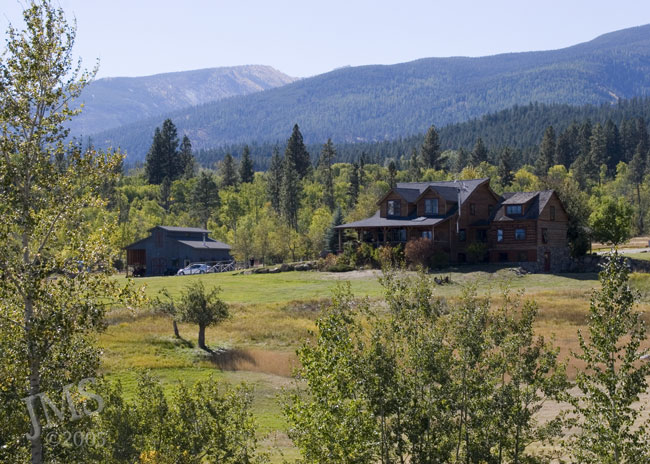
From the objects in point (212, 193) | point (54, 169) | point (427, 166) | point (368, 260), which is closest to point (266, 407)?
point (54, 169)

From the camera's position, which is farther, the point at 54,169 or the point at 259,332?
the point at 259,332

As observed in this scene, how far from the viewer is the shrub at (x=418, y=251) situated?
2776 inches

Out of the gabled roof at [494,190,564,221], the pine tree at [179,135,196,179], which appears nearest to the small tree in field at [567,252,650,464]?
the gabled roof at [494,190,564,221]

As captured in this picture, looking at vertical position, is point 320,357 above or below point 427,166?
below

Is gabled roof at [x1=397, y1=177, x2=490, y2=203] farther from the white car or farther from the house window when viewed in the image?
the white car

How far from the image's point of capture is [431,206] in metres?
78.4


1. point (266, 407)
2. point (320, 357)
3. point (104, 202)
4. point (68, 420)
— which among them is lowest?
point (266, 407)

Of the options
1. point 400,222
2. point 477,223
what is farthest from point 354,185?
point 477,223

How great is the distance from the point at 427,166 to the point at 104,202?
146m

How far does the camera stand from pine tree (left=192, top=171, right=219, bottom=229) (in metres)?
127

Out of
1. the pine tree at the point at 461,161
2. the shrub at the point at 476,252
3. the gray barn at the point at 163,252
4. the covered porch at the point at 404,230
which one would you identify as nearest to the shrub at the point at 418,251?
the covered porch at the point at 404,230

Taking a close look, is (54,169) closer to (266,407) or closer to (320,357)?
(320,357)

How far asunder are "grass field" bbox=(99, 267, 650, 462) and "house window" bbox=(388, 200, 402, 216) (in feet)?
40.3

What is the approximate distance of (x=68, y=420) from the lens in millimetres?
16328
